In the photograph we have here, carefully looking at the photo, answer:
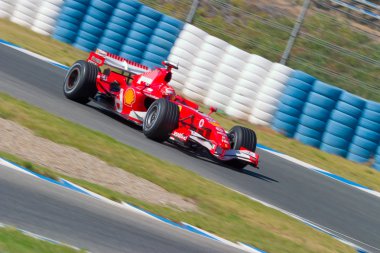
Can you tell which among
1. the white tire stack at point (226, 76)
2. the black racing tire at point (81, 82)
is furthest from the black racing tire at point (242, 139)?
the white tire stack at point (226, 76)

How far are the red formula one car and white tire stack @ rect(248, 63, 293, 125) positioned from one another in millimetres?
3638

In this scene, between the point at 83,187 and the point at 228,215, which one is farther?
the point at 228,215

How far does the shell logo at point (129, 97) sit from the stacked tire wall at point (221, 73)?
4412 mm

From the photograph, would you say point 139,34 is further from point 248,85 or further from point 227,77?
point 248,85

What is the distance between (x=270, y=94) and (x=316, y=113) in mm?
1034

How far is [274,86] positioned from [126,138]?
17.4 feet

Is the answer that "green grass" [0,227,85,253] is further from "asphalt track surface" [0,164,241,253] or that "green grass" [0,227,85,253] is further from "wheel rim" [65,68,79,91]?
"wheel rim" [65,68,79,91]

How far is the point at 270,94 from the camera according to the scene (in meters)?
16.7

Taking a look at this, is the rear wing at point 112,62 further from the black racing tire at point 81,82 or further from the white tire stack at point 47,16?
the white tire stack at point 47,16

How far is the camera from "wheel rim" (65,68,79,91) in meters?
13.6

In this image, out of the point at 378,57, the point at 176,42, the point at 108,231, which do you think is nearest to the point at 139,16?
the point at 176,42

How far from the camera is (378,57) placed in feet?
63.0

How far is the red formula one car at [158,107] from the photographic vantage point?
12.2 m

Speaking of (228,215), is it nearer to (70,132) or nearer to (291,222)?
(291,222)
